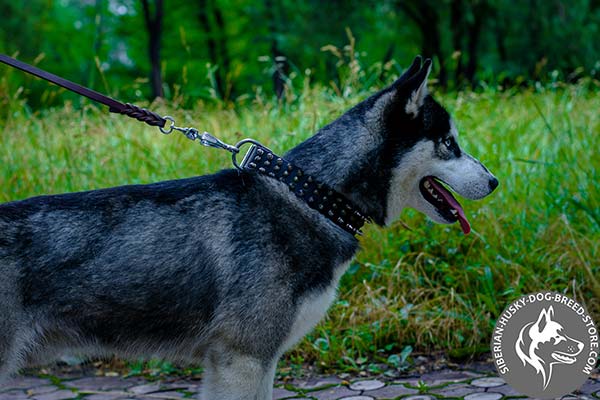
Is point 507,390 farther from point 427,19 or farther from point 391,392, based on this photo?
point 427,19

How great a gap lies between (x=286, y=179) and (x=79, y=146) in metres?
3.73

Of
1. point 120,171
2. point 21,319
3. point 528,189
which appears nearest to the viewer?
point 21,319

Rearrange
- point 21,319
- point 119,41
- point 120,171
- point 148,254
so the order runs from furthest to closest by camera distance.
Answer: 1. point 119,41
2. point 120,171
3. point 148,254
4. point 21,319

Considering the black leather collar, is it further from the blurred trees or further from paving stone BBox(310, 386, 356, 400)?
the blurred trees

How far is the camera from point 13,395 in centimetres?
413

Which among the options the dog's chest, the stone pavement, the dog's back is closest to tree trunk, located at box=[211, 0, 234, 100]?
the stone pavement

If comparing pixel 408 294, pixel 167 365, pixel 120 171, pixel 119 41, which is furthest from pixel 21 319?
pixel 119 41

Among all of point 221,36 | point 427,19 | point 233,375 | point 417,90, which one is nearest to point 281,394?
point 233,375

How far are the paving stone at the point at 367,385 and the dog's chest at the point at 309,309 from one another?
1211 millimetres

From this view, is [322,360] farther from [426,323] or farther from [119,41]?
[119,41]

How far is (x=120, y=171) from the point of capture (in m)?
6.02

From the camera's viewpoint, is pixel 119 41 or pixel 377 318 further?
pixel 119 41

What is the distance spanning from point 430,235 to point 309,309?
224 cm

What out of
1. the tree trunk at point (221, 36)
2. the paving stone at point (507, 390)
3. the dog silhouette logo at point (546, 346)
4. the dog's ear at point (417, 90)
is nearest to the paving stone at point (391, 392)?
the paving stone at point (507, 390)
